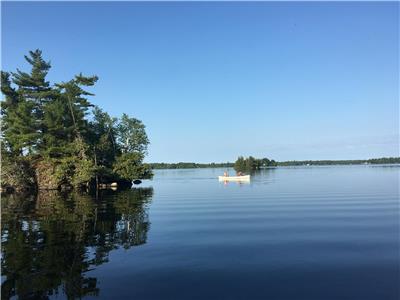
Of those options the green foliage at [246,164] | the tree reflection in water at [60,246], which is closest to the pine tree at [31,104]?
the tree reflection in water at [60,246]

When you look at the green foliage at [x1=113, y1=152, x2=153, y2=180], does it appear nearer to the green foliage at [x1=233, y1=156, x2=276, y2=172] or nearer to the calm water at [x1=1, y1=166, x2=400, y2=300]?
the calm water at [x1=1, y1=166, x2=400, y2=300]

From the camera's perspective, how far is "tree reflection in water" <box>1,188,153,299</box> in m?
11.2

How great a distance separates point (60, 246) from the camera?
53.7 feet

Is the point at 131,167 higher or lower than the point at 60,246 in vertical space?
higher

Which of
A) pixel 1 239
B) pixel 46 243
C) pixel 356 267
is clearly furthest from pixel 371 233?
pixel 1 239

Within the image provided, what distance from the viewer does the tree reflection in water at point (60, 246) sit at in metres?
11.2

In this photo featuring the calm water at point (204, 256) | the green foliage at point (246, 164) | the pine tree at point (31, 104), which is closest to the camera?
the calm water at point (204, 256)

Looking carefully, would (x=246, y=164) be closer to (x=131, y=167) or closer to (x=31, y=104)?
(x=131, y=167)

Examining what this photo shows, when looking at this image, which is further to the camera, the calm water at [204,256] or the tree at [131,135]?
the tree at [131,135]

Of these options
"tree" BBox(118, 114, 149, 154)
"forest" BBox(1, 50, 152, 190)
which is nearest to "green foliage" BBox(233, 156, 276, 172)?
"tree" BBox(118, 114, 149, 154)

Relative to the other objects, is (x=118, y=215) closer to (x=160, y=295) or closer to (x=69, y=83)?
(x=160, y=295)

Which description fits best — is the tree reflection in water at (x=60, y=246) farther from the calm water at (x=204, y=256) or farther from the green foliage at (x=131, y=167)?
the green foliage at (x=131, y=167)

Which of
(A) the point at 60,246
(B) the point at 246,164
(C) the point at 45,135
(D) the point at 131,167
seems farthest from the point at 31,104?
Answer: (B) the point at 246,164

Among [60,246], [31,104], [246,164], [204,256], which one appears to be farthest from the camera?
[246,164]
